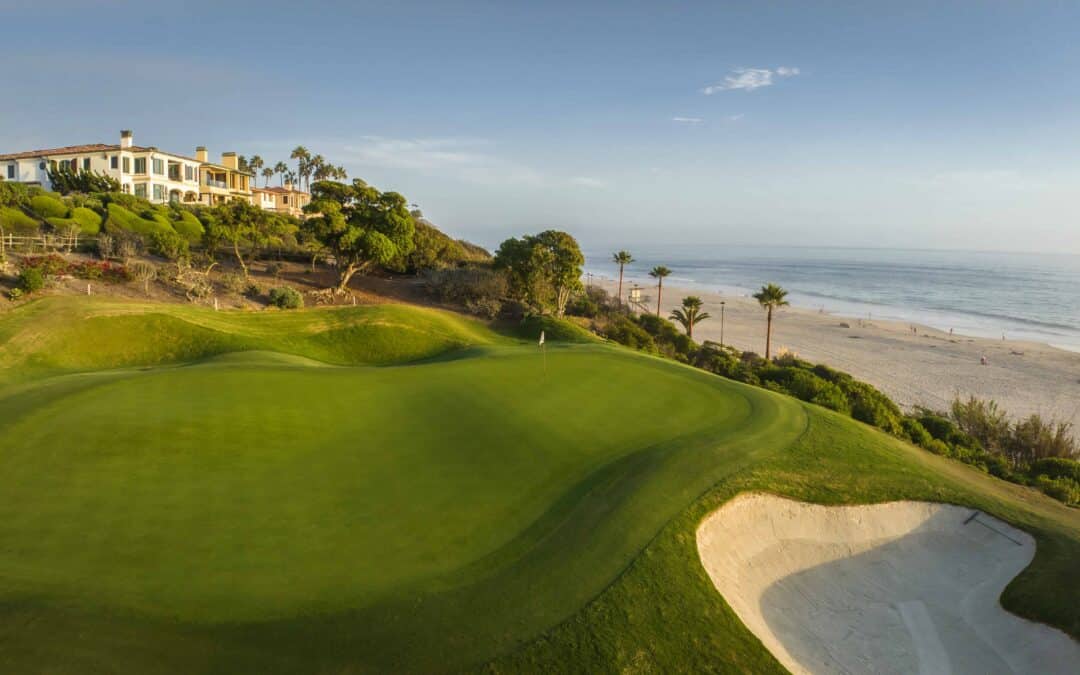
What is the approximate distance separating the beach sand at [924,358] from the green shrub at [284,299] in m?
40.2

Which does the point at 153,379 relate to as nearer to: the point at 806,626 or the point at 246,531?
the point at 246,531

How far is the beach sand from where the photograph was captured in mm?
40531

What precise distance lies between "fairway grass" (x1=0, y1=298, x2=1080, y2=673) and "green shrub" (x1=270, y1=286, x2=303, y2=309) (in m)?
19.6

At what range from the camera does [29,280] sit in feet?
94.4

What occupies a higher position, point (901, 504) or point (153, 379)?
point (153, 379)

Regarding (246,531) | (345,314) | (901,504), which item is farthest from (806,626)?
(345,314)

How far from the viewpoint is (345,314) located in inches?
1246

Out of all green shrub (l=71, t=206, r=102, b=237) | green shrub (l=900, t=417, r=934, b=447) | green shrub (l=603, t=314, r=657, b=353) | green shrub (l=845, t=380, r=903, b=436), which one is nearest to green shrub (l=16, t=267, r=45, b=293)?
green shrub (l=71, t=206, r=102, b=237)

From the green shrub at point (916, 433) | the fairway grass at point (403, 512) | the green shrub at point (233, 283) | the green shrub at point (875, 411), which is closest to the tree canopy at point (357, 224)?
the green shrub at point (233, 283)

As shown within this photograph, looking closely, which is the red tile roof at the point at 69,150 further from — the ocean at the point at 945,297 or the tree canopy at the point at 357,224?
the ocean at the point at 945,297

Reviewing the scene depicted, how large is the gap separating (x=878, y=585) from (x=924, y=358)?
51.6m

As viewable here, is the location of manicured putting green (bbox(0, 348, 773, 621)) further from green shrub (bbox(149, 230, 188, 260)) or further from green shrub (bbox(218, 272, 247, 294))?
green shrub (bbox(149, 230, 188, 260))

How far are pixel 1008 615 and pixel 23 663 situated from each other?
554 inches

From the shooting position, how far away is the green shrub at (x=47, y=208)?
146 ft
